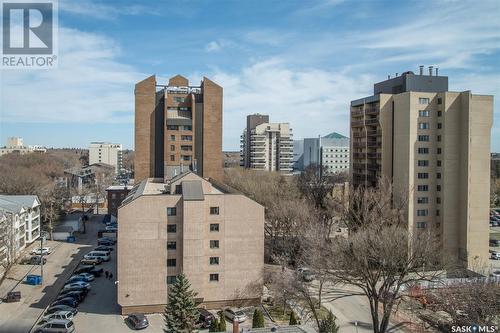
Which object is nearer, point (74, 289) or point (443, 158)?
point (74, 289)

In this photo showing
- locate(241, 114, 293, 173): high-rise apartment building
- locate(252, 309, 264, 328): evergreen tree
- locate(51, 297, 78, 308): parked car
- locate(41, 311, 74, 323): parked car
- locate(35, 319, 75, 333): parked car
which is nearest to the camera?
locate(252, 309, 264, 328): evergreen tree

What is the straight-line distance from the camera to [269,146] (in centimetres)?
10812

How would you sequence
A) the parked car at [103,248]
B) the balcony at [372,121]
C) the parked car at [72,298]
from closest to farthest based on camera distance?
the parked car at [72,298] → the balcony at [372,121] → the parked car at [103,248]

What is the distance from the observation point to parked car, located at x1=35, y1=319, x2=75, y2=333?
25.5 metres

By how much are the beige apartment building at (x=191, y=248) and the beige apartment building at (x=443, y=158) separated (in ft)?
62.0

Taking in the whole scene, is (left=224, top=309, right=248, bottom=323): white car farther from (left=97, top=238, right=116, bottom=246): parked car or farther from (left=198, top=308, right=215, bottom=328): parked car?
(left=97, top=238, right=116, bottom=246): parked car

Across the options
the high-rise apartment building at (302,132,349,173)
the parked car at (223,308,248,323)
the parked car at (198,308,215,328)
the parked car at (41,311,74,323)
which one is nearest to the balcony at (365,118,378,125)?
the parked car at (223,308,248,323)

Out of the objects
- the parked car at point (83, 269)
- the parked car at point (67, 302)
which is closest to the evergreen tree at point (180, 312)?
the parked car at point (67, 302)

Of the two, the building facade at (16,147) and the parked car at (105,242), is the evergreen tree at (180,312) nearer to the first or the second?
the parked car at (105,242)

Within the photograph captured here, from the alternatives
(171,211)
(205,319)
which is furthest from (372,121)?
(205,319)

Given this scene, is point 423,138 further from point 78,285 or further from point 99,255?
point 99,255

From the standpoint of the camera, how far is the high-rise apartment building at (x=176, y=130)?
4925 cm

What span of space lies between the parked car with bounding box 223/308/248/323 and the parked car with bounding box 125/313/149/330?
533 centimetres

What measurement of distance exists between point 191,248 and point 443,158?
27211mm
